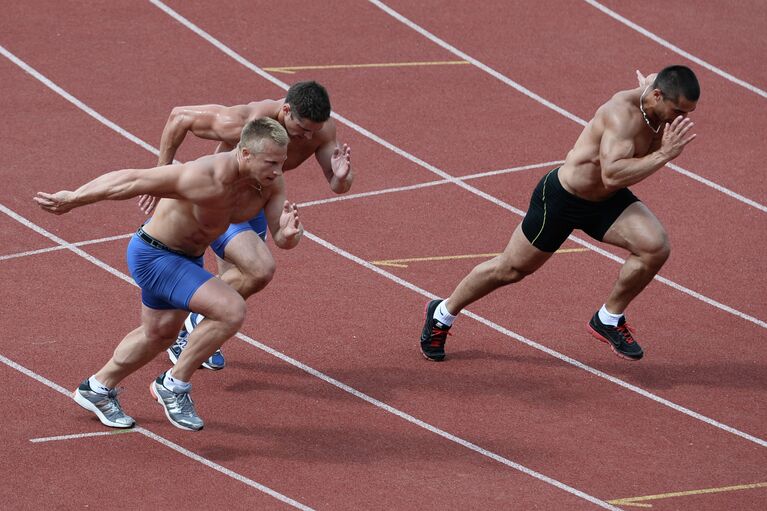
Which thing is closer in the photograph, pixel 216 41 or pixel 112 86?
pixel 112 86

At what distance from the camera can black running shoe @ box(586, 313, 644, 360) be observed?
8320mm

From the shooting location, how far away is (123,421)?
718 cm

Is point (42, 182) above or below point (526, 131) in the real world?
below

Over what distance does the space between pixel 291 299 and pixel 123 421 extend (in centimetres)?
212

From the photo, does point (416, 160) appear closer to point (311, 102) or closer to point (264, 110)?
point (264, 110)

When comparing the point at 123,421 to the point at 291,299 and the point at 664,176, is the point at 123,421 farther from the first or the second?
the point at 664,176

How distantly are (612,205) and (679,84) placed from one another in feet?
3.00

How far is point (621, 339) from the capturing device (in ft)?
27.3

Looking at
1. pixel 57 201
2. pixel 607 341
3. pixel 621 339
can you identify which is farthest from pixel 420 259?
pixel 57 201

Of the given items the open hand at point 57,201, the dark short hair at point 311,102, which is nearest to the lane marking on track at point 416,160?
the dark short hair at point 311,102

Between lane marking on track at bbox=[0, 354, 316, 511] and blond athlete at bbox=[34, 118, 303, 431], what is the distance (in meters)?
0.12

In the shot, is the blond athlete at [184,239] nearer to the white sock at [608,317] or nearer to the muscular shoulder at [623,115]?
the muscular shoulder at [623,115]

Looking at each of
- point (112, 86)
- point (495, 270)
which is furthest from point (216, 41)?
point (495, 270)

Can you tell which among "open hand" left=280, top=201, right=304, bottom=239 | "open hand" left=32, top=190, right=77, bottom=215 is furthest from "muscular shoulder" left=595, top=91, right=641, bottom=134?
"open hand" left=32, top=190, right=77, bottom=215
